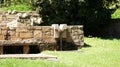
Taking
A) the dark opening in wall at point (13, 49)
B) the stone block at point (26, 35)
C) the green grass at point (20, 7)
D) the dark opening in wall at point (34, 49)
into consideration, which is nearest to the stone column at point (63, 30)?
the dark opening in wall at point (34, 49)

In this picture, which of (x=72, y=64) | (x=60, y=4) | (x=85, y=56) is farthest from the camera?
(x=60, y=4)

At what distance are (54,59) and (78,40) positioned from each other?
11.1 feet

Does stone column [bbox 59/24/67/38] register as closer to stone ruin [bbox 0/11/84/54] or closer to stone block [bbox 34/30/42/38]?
stone ruin [bbox 0/11/84/54]

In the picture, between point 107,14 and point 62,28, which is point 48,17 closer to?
point 107,14

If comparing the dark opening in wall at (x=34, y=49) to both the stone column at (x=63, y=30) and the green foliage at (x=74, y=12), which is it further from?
the green foliage at (x=74, y=12)

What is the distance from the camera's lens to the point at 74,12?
1858cm

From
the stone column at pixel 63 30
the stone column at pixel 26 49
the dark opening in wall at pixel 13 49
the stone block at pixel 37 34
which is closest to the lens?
the stone column at pixel 26 49

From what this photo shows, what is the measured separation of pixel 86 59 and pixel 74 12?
7.30 metres

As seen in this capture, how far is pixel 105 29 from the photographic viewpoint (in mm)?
20047

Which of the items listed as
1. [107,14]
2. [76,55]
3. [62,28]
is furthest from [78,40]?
[107,14]

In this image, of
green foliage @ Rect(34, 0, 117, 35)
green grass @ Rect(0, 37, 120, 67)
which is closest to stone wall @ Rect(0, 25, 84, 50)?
green grass @ Rect(0, 37, 120, 67)

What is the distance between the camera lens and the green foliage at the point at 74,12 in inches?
709

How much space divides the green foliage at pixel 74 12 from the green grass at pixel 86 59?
3294 mm

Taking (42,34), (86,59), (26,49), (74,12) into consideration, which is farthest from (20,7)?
(86,59)
